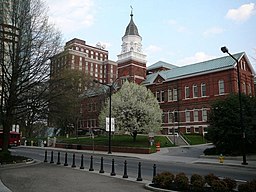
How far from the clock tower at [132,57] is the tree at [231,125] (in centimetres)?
4081

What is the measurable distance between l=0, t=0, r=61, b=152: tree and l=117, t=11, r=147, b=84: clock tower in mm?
47389

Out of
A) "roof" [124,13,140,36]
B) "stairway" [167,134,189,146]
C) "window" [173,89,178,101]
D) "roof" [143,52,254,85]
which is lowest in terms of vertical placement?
"stairway" [167,134,189,146]

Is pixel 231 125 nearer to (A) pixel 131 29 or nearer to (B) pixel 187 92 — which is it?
(B) pixel 187 92

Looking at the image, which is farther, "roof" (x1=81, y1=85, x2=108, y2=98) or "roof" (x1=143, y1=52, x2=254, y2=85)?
"roof" (x1=81, y1=85, x2=108, y2=98)

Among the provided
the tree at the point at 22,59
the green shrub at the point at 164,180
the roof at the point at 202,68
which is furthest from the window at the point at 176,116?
the green shrub at the point at 164,180

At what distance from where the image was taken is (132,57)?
68688 millimetres

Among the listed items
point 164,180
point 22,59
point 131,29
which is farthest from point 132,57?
point 164,180

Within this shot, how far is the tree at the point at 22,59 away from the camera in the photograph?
66.1ft

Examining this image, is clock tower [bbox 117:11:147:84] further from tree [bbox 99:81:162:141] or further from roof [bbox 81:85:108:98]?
tree [bbox 99:81:162:141]

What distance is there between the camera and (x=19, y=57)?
20.2 metres

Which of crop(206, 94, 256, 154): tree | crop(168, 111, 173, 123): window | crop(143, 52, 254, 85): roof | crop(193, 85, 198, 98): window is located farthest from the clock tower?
crop(206, 94, 256, 154): tree

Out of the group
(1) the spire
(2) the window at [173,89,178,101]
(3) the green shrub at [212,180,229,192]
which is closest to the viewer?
(3) the green shrub at [212,180,229,192]

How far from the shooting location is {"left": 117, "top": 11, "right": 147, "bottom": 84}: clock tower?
6881cm

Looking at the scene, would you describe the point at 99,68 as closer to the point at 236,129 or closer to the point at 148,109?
the point at 148,109
